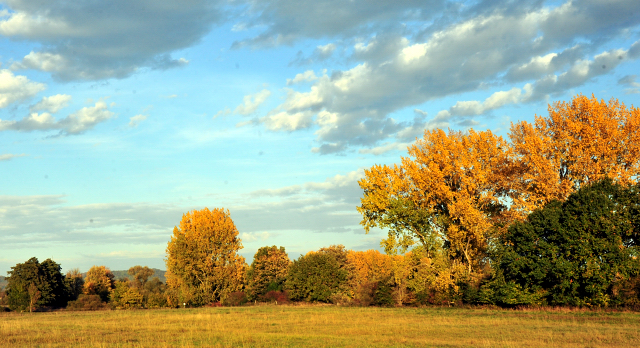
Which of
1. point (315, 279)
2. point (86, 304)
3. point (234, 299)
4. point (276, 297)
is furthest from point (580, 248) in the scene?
point (86, 304)

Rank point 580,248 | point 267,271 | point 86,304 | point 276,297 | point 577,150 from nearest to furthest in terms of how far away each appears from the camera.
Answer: point 580,248
point 577,150
point 86,304
point 276,297
point 267,271

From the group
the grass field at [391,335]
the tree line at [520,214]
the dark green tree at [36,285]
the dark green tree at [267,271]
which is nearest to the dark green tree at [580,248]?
the tree line at [520,214]

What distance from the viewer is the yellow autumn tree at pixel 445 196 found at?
41969 millimetres

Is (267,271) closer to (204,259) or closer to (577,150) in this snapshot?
(204,259)

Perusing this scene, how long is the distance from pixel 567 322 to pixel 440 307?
1757 centimetres

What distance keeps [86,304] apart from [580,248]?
205ft

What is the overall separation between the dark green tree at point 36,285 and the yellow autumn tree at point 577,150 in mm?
60314

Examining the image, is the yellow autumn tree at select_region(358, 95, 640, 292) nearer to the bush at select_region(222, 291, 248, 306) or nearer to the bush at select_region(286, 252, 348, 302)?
the bush at select_region(286, 252, 348, 302)

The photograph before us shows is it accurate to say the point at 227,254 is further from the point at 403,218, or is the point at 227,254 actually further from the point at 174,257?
the point at 403,218

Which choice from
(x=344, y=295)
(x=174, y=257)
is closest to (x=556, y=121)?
(x=344, y=295)

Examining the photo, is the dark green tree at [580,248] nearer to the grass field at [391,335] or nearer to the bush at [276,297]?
the grass field at [391,335]

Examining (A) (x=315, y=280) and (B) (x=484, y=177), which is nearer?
(B) (x=484, y=177)

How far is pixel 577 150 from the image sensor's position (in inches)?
1476

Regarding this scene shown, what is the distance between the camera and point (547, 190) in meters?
37.9
